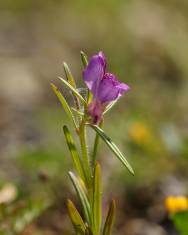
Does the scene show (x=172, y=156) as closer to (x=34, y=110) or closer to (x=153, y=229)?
(x=153, y=229)

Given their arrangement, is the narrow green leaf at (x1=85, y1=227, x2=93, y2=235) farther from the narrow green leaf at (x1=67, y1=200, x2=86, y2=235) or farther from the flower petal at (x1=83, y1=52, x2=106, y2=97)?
the flower petal at (x1=83, y1=52, x2=106, y2=97)

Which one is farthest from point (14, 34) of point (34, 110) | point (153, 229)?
point (153, 229)

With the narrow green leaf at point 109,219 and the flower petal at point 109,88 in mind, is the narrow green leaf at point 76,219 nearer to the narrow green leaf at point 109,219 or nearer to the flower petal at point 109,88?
the narrow green leaf at point 109,219

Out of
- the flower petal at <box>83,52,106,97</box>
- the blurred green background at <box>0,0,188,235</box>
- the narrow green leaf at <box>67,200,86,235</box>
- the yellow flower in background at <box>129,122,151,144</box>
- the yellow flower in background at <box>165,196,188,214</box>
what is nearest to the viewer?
the flower petal at <box>83,52,106,97</box>

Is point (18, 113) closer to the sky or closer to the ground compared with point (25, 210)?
closer to the ground

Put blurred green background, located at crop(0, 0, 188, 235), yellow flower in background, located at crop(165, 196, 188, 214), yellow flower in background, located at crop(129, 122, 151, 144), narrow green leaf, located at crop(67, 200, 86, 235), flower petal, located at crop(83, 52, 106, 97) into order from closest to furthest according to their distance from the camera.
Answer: flower petal, located at crop(83, 52, 106, 97), narrow green leaf, located at crop(67, 200, 86, 235), yellow flower in background, located at crop(165, 196, 188, 214), blurred green background, located at crop(0, 0, 188, 235), yellow flower in background, located at crop(129, 122, 151, 144)

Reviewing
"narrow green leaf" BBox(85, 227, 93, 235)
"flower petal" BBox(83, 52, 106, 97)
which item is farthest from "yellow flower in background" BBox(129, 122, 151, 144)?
"flower petal" BBox(83, 52, 106, 97)

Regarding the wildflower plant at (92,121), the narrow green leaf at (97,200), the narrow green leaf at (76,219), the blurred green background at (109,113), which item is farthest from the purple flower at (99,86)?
the blurred green background at (109,113)
